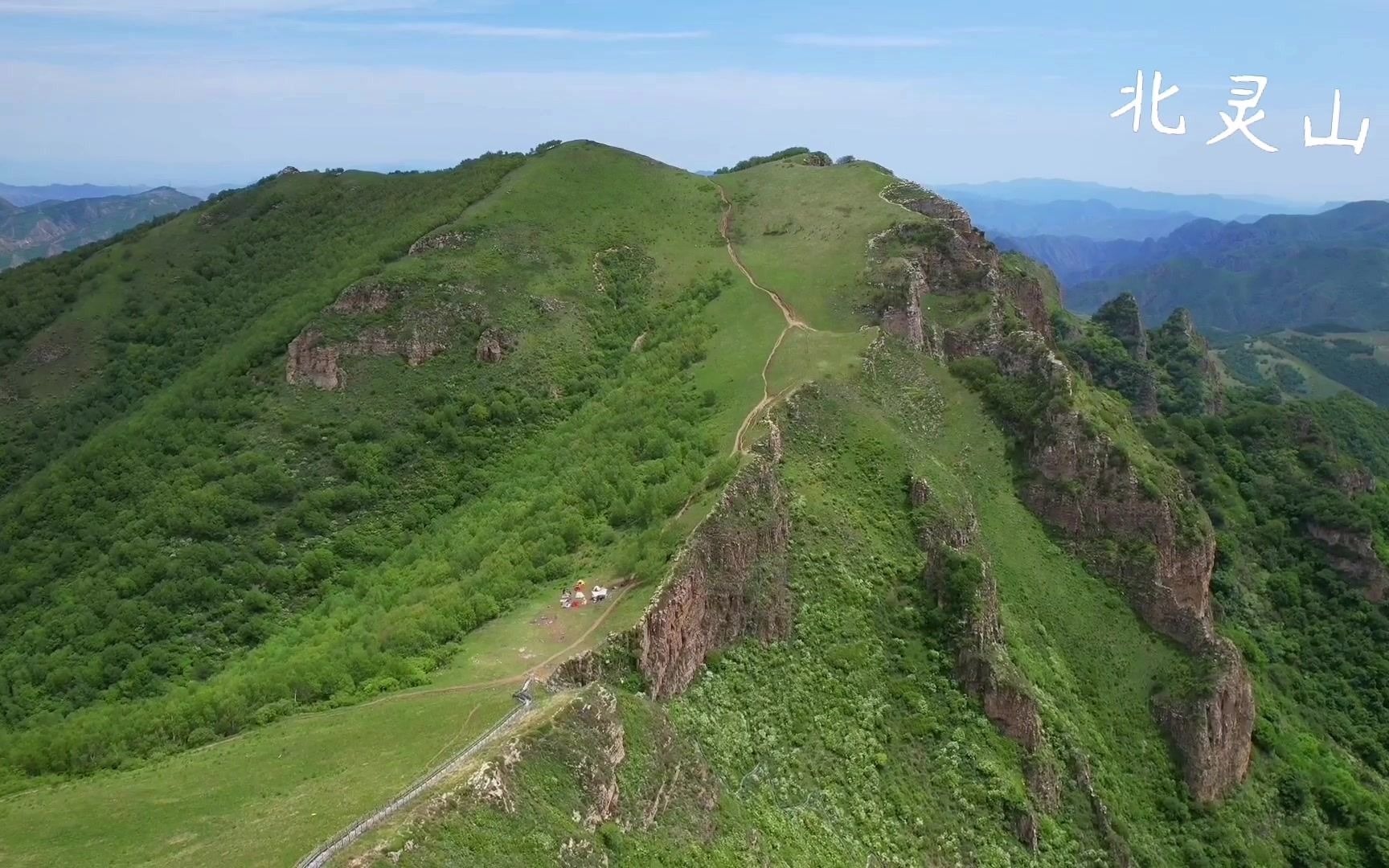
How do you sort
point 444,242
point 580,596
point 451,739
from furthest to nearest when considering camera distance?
point 444,242
point 580,596
point 451,739

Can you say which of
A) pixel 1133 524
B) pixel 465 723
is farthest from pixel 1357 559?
pixel 465 723

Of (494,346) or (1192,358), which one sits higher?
(494,346)

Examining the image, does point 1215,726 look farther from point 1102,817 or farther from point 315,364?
point 315,364

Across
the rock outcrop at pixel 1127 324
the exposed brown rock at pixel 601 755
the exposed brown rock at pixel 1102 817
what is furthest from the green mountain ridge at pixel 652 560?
the rock outcrop at pixel 1127 324

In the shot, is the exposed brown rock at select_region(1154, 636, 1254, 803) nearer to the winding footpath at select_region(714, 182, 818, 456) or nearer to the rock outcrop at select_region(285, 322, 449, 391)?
the winding footpath at select_region(714, 182, 818, 456)

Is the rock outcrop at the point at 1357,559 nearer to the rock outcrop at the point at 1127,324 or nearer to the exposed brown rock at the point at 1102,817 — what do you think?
the exposed brown rock at the point at 1102,817

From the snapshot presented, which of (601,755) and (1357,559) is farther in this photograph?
(1357,559)
